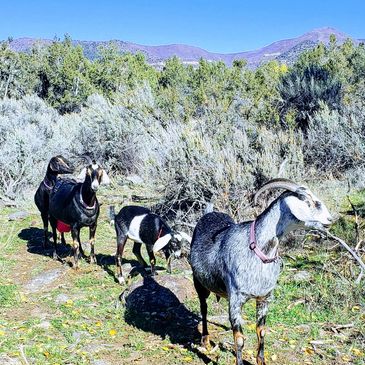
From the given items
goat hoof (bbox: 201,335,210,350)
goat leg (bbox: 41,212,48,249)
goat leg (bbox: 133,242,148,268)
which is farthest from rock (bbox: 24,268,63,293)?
goat hoof (bbox: 201,335,210,350)

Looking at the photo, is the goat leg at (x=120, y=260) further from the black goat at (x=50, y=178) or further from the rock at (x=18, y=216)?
the rock at (x=18, y=216)

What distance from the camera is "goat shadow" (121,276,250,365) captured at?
5.53 meters

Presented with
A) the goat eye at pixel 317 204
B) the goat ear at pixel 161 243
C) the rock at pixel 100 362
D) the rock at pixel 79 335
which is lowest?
the rock at pixel 100 362

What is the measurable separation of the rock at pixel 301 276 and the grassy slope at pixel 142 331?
0.28 feet

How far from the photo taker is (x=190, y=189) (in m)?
9.90

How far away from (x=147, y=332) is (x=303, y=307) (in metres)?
2.03

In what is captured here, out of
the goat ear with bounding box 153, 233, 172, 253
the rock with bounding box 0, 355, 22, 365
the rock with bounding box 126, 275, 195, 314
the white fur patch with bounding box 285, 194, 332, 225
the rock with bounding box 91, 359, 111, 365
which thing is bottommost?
the rock with bounding box 91, 359, 111, 365

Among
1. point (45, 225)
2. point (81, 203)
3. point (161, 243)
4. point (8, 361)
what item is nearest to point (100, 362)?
point (8, 361)

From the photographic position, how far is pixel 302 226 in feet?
12.3

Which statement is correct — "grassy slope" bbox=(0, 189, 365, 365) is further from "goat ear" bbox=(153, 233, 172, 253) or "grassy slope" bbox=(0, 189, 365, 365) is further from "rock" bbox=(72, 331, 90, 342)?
"goat ear" bbox=(153, 233, 172, 253)

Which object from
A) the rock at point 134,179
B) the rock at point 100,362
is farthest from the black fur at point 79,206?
the rock at point 134,179

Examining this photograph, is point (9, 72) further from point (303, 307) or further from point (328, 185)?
point (303, 307)

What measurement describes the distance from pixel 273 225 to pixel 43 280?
4524 millimetres

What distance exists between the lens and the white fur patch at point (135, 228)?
23.8 ft
